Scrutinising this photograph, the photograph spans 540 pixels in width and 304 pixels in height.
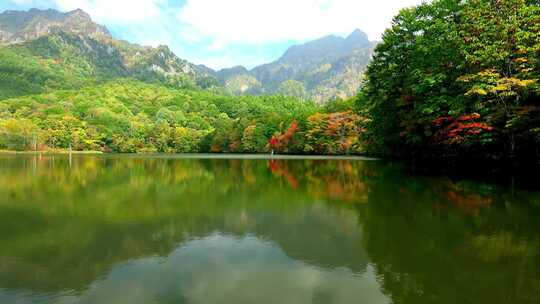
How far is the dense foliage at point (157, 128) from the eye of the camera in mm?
73688

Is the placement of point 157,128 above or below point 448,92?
above

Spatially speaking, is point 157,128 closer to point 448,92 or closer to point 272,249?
point 448,92

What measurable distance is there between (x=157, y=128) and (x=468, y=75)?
9927 centimetres

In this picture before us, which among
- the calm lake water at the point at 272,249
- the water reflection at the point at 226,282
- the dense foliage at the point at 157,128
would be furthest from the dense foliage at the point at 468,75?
the dense foliage at the point at 157,128

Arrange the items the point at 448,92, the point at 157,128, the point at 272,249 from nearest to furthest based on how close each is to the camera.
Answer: the point at 272,249, the point at 448,92, the point at 157,128

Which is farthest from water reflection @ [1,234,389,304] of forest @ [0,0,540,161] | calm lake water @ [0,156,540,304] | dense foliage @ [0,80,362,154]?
dense foliage @ [0,80,362,154]

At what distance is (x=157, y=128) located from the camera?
11406 cm

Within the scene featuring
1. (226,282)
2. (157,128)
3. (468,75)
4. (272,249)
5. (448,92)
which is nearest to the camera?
(226,282)

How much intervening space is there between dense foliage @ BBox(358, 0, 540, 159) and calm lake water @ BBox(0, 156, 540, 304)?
9627 millimetres

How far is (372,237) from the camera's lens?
10.1m

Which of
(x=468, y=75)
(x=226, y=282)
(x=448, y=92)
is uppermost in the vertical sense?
(x=468, y=75)

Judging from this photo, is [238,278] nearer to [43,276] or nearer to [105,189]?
[43,276]

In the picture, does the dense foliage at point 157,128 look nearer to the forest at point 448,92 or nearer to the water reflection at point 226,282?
the forest at point 448,92

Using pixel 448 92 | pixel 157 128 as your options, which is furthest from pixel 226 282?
pixel 157 128
